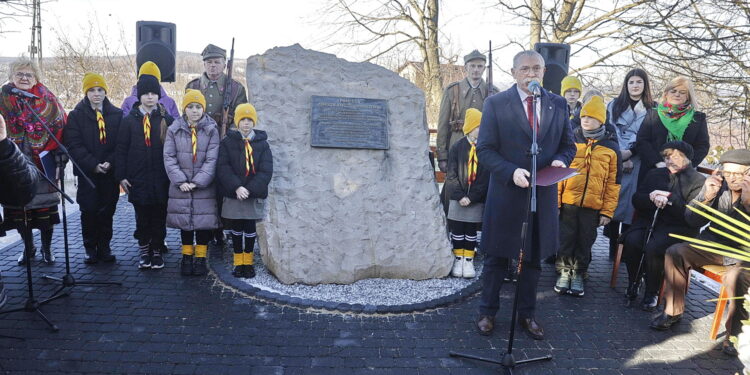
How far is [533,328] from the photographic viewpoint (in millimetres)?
3629

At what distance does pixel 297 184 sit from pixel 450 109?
2.08 meters

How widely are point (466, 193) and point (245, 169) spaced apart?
199cm

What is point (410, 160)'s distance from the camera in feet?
15.4

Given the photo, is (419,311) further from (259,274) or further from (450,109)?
(450,109)

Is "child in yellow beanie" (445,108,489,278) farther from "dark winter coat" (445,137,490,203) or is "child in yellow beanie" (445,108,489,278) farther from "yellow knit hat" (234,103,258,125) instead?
"yellow knit hat" (234,103,258,125)

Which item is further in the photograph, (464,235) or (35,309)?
(464,235)

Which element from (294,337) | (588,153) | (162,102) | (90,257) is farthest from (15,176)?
(588,153)

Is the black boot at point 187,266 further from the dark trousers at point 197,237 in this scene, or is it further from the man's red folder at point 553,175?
the man's red folder at point 553,175

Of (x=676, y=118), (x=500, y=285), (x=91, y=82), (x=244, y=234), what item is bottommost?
(x=500, y=285)

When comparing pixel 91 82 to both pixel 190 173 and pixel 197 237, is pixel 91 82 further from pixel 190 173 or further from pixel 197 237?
pixel 197 237

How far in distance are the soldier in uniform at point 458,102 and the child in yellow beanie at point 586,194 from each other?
137 cm

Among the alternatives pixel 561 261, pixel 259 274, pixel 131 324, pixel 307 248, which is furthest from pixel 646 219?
pixel 131 324

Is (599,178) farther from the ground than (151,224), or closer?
farther from the ground

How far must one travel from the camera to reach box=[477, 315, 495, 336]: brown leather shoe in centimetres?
364
